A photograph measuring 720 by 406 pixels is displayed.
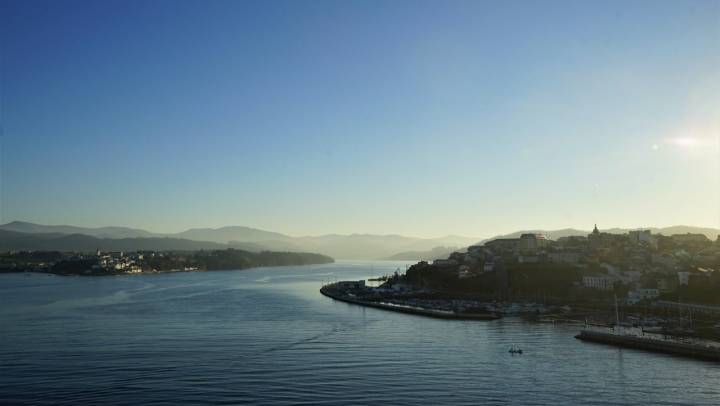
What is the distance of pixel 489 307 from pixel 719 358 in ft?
47.9

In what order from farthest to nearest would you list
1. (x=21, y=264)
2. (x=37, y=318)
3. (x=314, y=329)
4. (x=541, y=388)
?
(x=21, y=264)
(x=37, y=318)
(x=314, y=329)
(x=541, y=388)

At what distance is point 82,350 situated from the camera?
16453 millimetres

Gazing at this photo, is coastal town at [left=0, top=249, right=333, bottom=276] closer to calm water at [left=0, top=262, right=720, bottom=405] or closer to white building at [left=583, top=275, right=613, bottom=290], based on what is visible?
calm water at [left=0, top=262, right=720, bottom=405]

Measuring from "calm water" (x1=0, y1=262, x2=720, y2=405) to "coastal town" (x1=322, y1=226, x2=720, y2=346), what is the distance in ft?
16.4

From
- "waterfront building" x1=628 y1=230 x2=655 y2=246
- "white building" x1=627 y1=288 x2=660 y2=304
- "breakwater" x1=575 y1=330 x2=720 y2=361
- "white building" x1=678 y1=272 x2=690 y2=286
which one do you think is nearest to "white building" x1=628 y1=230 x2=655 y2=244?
"waterfront building" x1=628 y1=230 x2=655 y2=246

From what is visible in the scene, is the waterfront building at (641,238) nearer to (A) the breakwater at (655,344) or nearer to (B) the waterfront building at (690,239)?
(B) the waterfront building at (690,239)

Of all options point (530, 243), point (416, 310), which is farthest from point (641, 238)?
point (416, 310)

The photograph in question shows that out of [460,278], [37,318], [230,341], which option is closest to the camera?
[230,341]

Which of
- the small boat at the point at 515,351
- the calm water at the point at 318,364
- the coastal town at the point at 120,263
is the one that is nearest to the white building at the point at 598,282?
the calm water at the point at 318,364

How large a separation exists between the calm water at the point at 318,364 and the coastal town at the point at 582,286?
16.4 ft

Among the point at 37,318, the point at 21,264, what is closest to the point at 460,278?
the point at 37,318

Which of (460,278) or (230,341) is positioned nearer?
(230,341)

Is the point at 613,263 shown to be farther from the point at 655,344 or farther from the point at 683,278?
the point at 655,344

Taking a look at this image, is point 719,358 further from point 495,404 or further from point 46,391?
point 46,391
